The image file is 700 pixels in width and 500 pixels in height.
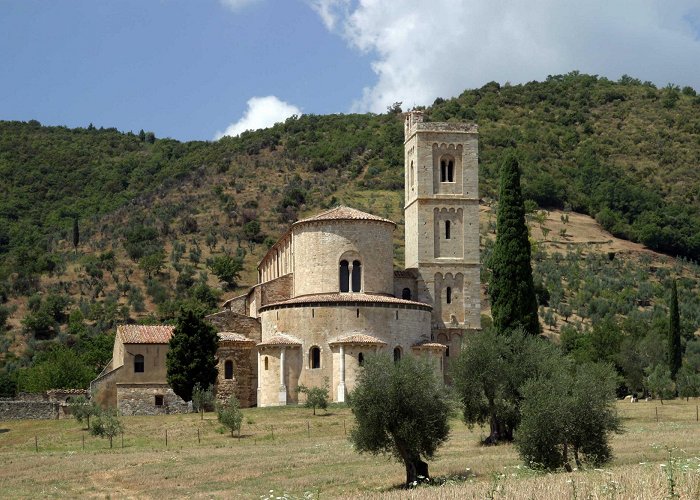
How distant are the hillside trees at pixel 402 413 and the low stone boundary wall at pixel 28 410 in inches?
1203

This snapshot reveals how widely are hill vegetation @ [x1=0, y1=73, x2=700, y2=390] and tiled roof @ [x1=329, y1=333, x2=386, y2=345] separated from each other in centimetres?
2449

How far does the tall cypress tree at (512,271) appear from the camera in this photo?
179 ft

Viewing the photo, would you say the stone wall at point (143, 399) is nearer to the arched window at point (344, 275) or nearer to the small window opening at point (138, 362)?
the small window opening at point (138, 362)

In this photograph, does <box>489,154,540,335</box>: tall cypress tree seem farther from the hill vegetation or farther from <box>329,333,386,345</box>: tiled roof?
the hill vegetation

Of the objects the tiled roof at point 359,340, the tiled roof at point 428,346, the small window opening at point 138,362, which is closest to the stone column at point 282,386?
the tiled roof at point 359,340

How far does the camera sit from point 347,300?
57.6m

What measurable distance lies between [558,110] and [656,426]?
363 ft

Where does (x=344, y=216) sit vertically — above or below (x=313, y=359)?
above

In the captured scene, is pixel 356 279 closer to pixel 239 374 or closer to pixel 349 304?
pixel 349 304

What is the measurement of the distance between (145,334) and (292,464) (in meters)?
26.7

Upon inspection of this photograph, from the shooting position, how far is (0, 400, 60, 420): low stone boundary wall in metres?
59.6

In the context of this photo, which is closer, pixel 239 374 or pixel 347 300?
pixel 347 300

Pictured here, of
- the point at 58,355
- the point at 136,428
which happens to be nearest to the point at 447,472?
the point at 136,428

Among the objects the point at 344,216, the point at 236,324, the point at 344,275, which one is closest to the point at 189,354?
the point at 236,324
